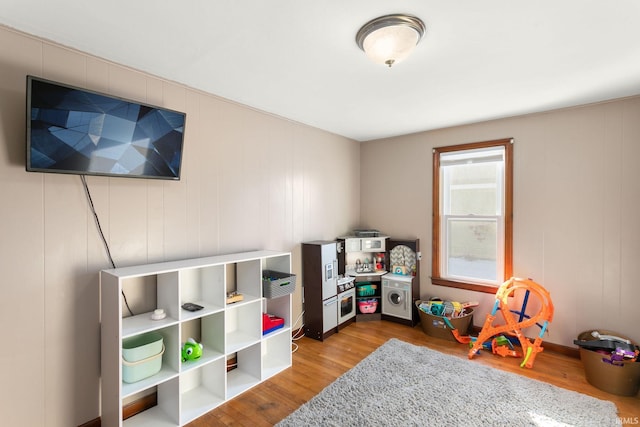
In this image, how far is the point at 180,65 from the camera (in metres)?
2.08

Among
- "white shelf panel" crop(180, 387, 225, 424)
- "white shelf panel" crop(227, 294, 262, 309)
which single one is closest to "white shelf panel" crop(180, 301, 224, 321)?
"white shelf panel" crop(227, 294, 262, 309)

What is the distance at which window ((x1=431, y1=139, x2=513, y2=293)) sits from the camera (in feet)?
11.0

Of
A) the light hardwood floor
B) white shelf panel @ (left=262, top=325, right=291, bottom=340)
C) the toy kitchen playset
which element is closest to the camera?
the light hardwood floor

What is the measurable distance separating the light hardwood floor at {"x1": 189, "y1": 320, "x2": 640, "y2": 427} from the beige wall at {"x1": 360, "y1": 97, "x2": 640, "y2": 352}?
528mm

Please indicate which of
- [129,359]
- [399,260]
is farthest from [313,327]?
[129,359]

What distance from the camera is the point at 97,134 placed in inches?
71.6

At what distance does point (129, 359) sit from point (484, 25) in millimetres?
2901

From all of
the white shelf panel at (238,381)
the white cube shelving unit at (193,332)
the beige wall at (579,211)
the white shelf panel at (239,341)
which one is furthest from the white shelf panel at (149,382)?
the beige wall at (579,211)

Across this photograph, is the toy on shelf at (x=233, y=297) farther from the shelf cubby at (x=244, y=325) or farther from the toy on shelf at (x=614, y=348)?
the toy on shelf at (x=614, y=348)

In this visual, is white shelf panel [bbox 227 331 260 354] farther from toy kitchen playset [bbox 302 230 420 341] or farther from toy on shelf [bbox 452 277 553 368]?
toy on shelf [bbox 452 277 553 368]

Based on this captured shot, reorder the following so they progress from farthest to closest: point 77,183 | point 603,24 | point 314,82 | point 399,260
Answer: point 399,260
point 314,82
point 77,183
point 603,24

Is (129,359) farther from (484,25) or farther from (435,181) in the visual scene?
(435,181)

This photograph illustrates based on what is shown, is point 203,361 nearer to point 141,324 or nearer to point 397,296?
point 141,324

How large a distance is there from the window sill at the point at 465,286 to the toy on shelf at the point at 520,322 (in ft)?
0.83
